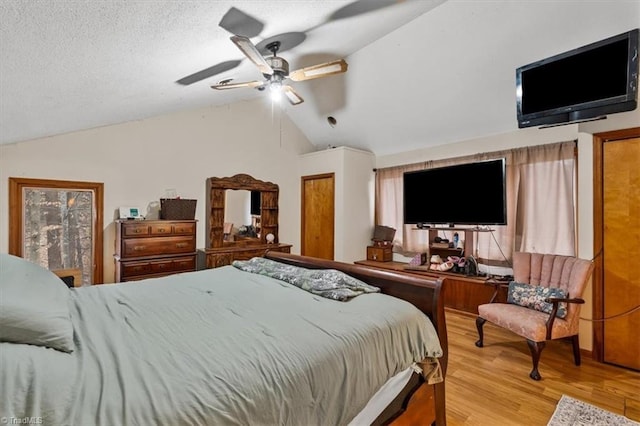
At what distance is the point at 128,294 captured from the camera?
203cm

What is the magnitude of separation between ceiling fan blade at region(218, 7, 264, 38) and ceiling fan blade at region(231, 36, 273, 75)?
85 mm

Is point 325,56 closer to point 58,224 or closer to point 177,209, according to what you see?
point 177,209

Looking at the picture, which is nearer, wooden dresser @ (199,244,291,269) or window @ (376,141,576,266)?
window @ (376,141,576,266)

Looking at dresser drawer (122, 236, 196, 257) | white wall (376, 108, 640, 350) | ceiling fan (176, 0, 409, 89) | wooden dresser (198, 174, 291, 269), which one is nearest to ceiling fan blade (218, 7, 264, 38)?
ceiling fan (176, 0, 409, 89)

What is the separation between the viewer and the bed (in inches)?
35.7

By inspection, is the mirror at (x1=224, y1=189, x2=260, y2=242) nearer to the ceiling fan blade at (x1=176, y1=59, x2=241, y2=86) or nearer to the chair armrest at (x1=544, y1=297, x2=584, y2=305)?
the ceiling fan blade at (x1=176, y1=59, x2=241, y2=86)

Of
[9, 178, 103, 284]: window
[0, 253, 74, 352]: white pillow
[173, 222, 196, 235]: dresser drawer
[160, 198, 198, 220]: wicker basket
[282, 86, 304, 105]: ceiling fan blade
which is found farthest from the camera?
[160, 198, 198, 220]: wicker basket

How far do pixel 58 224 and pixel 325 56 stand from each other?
148 inches

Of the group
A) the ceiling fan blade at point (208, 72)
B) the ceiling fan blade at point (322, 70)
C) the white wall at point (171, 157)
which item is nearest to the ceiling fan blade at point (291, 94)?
the ceiling fan blade at point (322, 70)

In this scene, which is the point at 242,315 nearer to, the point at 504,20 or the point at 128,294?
the point at 128,294

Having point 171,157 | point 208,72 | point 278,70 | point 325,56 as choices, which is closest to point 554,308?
point 278,70

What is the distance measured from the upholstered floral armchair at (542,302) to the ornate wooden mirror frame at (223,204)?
3.56 m

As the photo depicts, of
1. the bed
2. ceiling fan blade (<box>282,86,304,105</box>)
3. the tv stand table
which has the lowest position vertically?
the tv stand table

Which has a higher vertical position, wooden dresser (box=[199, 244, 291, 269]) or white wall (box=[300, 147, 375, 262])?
white wall (box=[300, 147, 375, 262])
